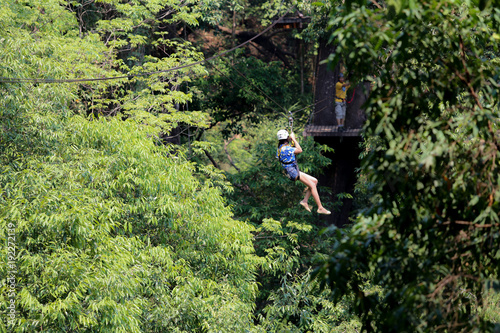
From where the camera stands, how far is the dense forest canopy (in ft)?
10.7

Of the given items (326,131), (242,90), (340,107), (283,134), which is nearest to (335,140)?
(326,131)

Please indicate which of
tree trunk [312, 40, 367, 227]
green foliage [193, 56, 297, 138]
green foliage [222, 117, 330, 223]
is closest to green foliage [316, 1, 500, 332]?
tree trunk [312, 40, 367, 227]

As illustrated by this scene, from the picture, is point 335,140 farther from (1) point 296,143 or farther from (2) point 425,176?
(2) point 425,176

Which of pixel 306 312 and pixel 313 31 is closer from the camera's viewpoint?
pixel 306 312

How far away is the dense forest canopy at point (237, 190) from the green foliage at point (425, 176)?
0.01 metres

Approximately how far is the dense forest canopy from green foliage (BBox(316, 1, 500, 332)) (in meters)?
0.01

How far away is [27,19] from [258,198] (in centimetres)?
650

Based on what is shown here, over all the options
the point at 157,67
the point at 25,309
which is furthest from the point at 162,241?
the point at 157,67

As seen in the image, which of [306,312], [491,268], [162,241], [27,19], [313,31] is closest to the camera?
[491,268]

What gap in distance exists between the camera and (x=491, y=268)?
3488 mm

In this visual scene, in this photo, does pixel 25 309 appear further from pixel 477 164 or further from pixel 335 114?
pixel 335 114

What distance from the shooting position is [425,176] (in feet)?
11.0

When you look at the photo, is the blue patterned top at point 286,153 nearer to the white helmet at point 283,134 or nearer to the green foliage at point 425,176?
the white helmet at point 283,134

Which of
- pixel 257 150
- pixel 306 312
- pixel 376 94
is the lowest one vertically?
pixel 306 312
